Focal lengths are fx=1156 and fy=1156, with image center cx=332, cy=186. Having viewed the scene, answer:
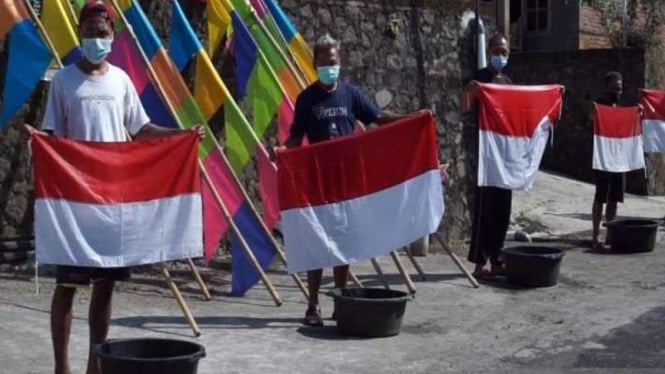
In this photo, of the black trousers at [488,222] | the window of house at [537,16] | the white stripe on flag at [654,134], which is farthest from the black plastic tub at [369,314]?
the window of house at [537,16]

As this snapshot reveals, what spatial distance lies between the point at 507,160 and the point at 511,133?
275 millimetres

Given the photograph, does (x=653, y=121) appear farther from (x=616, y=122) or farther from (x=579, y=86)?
(x=579, y=86)

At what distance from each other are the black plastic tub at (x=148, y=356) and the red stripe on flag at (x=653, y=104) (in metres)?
9.72

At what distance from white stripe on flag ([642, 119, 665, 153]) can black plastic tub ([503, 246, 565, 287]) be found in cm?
458

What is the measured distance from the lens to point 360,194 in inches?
326

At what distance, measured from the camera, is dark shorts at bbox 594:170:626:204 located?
505 inches

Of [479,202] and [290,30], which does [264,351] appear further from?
[290,30]

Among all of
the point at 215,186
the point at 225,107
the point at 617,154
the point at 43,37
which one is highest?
the point at 43,37

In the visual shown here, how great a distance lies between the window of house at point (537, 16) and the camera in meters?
25.3

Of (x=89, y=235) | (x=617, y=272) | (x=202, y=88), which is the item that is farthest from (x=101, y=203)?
(x=617, y=272)

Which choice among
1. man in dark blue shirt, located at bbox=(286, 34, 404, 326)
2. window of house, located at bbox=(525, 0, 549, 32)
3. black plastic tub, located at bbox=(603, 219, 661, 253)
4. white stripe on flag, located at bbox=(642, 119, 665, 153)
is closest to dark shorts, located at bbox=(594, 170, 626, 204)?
black plastic tub, located at bbox=(603, 219, 661, 253)

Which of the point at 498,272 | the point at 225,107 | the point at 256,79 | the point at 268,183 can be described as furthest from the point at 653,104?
the point at 225,107

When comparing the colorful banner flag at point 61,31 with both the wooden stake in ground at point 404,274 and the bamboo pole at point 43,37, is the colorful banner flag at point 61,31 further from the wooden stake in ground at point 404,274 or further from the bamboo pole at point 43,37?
the wooden stake in ground at point 404,274

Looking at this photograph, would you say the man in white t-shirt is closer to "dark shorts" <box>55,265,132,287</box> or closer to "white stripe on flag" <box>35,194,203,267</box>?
"dark shorts" <box>55,265,132,287</box>
